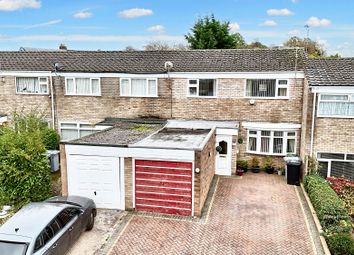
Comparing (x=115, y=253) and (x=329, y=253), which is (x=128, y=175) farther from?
(x=329, y=253)

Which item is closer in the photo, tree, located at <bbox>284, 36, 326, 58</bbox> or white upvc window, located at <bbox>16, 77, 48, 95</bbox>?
white upvc window, located at <bbox>16, 77, 48, 95</bbox>

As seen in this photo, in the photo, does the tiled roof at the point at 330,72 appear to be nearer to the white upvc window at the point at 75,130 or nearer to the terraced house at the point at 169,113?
the terraced house at the point at 169,113

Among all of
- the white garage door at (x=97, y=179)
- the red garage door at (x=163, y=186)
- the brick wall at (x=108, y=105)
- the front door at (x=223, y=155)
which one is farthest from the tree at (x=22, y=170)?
the front door at (x=223, y=155)

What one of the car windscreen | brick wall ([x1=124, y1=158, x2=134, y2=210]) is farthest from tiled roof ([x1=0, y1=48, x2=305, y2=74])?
the car windscreen

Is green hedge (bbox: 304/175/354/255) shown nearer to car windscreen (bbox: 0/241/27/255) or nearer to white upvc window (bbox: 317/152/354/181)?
white upvc window (bbox: 317/152/354/181)

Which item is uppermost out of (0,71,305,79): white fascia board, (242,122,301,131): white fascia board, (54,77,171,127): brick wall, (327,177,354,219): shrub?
(0,71,305,79): white fascia board
